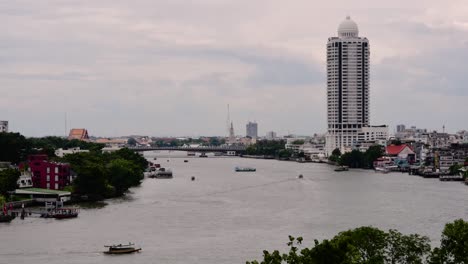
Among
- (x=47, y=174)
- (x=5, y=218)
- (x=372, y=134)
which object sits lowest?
(x=5, y=218)

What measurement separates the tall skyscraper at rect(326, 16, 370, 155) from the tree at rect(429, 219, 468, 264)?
61001 millimetres

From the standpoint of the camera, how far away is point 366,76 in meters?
72.2

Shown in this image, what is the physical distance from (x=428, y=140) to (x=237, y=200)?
140 feet

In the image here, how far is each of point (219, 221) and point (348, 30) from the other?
5505 cm

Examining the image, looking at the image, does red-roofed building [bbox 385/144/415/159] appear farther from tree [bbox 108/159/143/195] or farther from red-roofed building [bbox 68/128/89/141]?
red-roofed building [bbox 68/128/89/141]

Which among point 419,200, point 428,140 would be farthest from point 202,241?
point 428,140

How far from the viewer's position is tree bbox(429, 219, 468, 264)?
33.7ft

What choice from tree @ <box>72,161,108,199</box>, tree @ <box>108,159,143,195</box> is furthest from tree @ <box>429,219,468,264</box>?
tree @ <box>108,159,143,195</box>

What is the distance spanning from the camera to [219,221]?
22188 millimetres

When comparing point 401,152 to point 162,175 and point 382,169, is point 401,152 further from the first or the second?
point 162,175

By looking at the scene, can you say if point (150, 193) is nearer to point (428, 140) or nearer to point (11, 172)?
point (11, 172)

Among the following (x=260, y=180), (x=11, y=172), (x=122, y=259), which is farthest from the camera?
(x=260, y=180)

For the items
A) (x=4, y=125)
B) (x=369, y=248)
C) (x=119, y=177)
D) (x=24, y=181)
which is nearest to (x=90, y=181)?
(x=24, y=181)

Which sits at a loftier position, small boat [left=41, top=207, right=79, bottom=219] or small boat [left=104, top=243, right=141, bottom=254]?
small boat [left=41, top=207, right=79, bottom=219]
